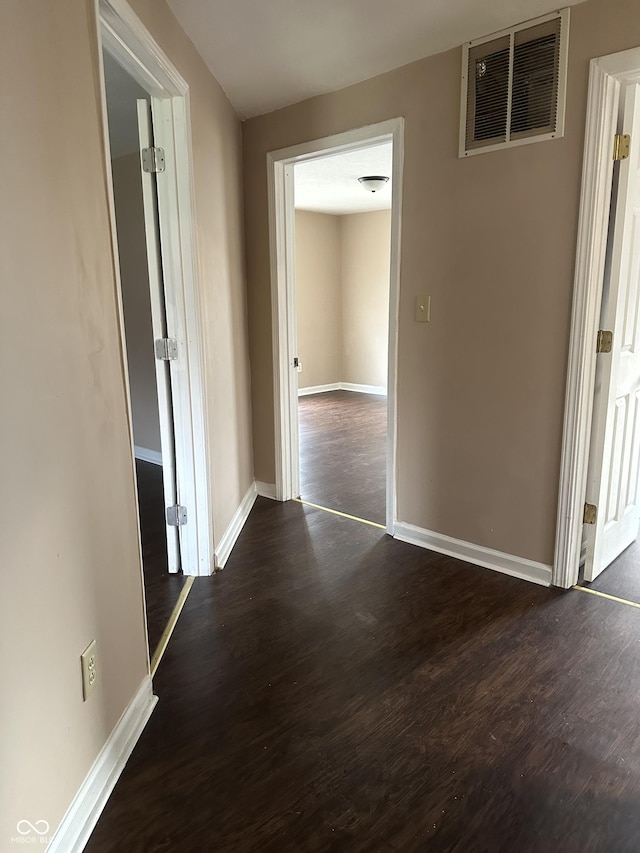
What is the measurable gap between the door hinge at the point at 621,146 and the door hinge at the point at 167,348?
191 centimetres

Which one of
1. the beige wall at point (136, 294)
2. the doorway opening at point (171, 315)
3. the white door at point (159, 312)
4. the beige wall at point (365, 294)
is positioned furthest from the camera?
the beige wall at point (365, 294)

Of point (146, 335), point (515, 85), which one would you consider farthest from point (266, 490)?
point (515, 85)

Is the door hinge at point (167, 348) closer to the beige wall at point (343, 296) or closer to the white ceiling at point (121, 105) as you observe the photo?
the white ceiling at point (121, 105)

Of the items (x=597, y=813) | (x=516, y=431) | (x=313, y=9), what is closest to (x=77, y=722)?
(x=597, y=813)

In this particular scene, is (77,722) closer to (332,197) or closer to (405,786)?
(405,786)

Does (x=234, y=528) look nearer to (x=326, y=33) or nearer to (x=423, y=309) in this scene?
(x=423, y=309)

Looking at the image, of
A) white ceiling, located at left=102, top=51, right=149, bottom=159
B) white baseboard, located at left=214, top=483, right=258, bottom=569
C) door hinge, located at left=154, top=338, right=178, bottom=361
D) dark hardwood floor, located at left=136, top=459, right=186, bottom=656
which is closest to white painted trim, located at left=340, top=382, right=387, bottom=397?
dark hardwood floor, located at left=136, top=459, right=186, bottom=656

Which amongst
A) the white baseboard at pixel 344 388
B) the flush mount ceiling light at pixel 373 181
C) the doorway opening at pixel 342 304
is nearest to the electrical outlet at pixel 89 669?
the doorway opening at pixel 342 304

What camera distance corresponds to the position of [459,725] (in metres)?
1.66

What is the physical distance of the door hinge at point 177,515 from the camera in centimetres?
256

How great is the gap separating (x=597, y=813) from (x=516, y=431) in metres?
1.45

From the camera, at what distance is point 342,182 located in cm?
550

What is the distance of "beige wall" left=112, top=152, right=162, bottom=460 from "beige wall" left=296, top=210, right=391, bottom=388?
3.23 m

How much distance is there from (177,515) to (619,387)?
80.6 inches
